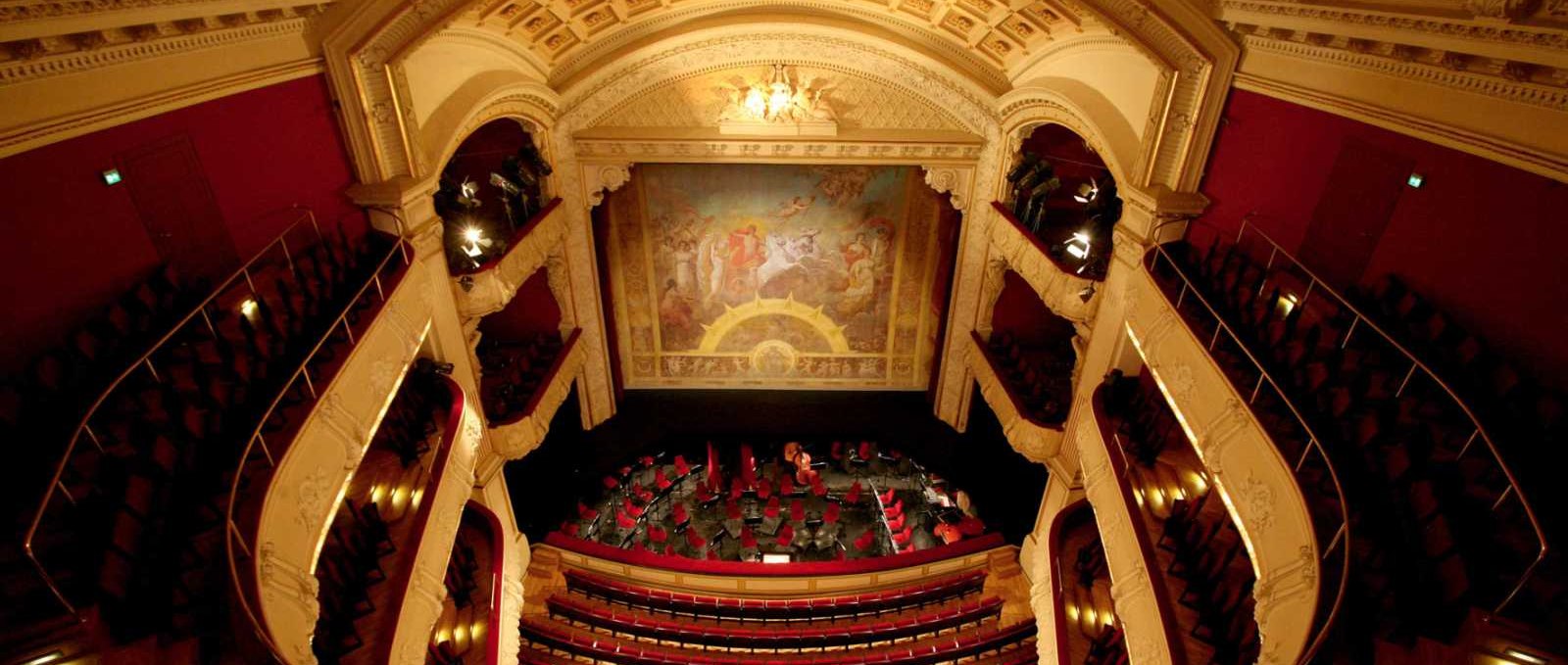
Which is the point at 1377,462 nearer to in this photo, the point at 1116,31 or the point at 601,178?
the point at 1116,31

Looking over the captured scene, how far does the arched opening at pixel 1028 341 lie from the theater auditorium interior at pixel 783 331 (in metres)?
0.07

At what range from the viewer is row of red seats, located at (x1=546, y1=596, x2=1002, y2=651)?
8.31m

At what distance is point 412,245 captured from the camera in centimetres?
610

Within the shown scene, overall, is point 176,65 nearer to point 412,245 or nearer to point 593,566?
point 412,245

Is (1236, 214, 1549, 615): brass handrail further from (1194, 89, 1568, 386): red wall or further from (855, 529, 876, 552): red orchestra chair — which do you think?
(855, 529, 876, 552): red orchestra chair

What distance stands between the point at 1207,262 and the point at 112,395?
23.3 feet

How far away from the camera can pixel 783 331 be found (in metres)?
11.2

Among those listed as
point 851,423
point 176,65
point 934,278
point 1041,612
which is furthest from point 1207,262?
point 176,65

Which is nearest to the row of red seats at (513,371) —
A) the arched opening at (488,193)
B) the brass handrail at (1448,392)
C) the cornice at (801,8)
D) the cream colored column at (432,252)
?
the cream colored column at (432,252)

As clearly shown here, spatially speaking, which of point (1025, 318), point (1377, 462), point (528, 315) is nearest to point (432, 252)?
point (528, 315)

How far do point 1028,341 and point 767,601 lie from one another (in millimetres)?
5150

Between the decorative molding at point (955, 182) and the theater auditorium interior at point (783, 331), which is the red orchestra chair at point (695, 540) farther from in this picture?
the decorative molding at point (955, 182)

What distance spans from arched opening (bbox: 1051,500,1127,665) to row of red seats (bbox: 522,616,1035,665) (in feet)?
3.57

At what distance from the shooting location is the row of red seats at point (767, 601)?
8688 millimetres
